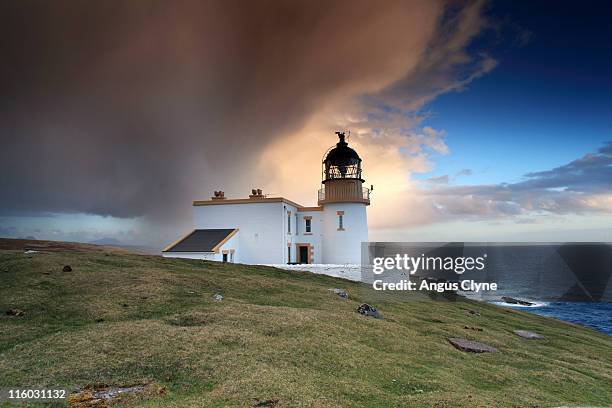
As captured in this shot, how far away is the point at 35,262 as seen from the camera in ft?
64.8

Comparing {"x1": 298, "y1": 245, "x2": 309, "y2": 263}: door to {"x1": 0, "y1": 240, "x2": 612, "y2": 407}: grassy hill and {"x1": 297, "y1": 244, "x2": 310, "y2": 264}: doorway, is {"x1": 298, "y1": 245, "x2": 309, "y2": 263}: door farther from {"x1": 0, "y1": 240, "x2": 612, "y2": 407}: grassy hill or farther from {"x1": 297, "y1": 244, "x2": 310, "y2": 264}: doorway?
{"x1": 0, "y1": 240, "x2": 612, "y2": 407}: grassy hill

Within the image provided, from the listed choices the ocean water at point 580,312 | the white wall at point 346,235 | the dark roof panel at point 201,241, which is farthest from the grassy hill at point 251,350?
the ocean water at point 580,312

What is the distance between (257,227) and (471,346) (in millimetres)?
25264

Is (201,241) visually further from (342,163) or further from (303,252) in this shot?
(342,163)

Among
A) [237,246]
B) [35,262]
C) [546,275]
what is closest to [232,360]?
[35,262]

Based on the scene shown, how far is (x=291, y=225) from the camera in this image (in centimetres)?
3972

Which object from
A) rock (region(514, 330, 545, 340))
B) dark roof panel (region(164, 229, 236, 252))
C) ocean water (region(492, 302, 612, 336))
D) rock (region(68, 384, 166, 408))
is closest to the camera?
rock (region(68, 384, 166, 408))

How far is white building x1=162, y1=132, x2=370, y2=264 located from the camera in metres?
36.9

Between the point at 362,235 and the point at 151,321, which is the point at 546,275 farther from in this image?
the point at 151,321

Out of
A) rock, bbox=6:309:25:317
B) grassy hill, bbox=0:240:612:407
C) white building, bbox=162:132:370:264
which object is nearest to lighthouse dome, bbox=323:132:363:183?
white building, bbox=162:132:370:264

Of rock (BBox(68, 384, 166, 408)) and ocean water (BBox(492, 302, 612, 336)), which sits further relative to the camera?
ocean water (BBox(492, 302, 612, 336))

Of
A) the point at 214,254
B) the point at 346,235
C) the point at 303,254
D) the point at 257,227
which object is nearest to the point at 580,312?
the point at 346,235

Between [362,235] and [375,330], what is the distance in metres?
25.3

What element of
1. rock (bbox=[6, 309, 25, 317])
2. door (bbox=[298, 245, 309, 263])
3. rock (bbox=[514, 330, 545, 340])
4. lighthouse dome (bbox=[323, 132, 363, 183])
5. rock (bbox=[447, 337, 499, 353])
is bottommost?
rock (bbox=[514, 330, 545, 340])
